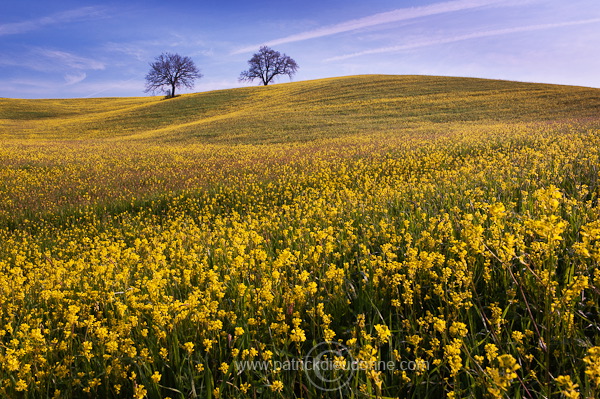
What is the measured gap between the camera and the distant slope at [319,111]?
28781mm

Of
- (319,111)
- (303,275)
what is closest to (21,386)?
(303,275)

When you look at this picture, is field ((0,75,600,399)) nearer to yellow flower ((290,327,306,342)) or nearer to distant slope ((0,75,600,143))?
yellow flower ((290,327,306,342))

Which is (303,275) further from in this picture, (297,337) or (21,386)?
(21,386)

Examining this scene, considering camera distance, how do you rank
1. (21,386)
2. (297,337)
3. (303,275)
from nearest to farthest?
(297,337)
(21,386)
(303,275)

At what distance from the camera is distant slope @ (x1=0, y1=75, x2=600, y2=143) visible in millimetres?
28781

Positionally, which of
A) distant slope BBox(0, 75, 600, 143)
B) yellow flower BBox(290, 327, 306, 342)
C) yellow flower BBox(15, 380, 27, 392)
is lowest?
yellow flower BBox(15, 380, 27, 392)

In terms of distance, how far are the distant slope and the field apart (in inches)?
527

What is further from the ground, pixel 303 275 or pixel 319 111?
pixel 319 111

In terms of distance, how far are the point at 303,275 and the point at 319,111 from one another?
36402mm

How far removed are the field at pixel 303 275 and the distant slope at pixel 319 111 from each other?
43.9ft

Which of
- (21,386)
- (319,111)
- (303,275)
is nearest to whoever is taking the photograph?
(21,386)

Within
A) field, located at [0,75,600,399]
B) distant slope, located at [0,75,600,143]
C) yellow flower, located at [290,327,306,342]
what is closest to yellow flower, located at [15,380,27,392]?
field, located at [0,75,600,399]

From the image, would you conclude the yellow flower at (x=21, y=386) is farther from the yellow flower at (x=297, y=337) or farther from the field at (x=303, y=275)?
the yellow flower at (x=297, y=337)

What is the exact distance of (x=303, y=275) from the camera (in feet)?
8.59
